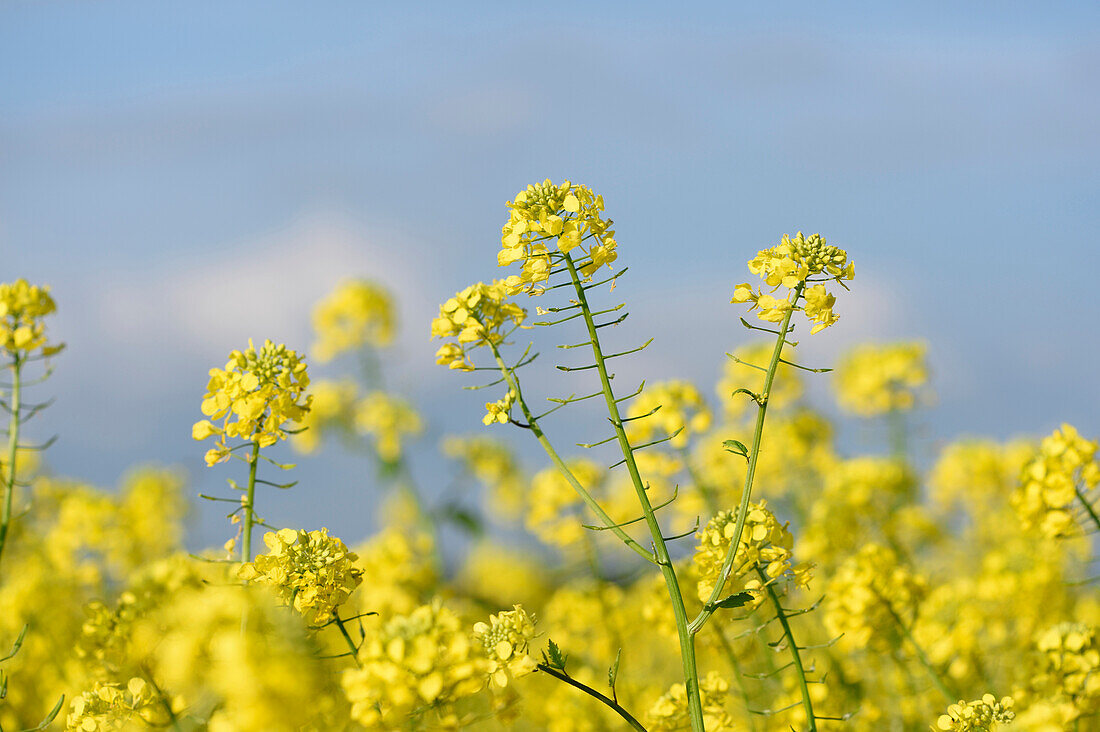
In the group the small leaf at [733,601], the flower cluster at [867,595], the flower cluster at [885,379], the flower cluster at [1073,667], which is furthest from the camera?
the flower cluster at [885,379]

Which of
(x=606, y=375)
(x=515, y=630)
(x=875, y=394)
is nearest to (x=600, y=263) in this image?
(x=606, y=375)

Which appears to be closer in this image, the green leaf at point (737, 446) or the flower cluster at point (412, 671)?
the flower cluster at point (412, 671)

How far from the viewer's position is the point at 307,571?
2.35m

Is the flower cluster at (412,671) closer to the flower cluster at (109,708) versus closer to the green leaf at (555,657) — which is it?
the green leaf at (555,657)

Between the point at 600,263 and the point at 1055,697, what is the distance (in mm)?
2600

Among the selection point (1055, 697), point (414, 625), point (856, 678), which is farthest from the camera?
point (856, 678)

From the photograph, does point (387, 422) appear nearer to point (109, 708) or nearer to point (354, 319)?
point (354, 319)

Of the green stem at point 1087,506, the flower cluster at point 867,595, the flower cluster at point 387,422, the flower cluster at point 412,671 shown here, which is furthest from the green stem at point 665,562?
the flower cluster at point 387,422

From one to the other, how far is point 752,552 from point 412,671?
1284 millimetres

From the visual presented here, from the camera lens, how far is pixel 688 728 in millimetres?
3016

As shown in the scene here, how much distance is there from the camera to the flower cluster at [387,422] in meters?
8.28

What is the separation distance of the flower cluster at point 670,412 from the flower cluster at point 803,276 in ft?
5.98

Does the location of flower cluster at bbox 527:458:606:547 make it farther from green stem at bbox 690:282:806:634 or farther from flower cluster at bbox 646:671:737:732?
green stem at bbox 690:282:806:634

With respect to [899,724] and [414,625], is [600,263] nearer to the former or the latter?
A: [414,625]
